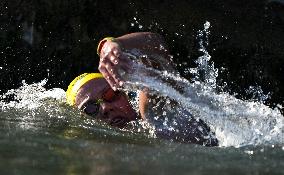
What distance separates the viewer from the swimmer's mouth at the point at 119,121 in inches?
166

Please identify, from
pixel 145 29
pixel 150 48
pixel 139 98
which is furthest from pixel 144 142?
pixel 145 29

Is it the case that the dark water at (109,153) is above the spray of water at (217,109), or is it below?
below

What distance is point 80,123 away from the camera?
419 centimetres

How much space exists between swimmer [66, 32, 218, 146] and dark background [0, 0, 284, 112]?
2.72m

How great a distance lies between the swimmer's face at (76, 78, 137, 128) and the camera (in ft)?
14.1

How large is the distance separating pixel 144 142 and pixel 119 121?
3.31 ft

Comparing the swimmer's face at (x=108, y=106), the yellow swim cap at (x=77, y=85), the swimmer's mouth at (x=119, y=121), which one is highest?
the yellow swim cap at (x=77, y=85)

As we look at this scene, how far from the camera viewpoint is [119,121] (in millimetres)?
4250

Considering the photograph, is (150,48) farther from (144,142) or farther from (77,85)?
(77,85)

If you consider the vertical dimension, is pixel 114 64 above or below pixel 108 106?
above

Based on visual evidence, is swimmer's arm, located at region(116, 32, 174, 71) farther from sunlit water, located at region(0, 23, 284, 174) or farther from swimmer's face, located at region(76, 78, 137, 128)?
swimmer's face, located at region(76, 78, 137, 128)

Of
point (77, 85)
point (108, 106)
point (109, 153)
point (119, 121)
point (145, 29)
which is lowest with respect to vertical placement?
point (109, 153)

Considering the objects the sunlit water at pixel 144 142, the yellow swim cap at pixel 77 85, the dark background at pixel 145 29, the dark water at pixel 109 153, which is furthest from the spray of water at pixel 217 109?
the dark background at pixel 145 29

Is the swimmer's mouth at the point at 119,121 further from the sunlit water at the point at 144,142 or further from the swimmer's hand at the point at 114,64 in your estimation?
the swimmer's hand at the point at 114,64
